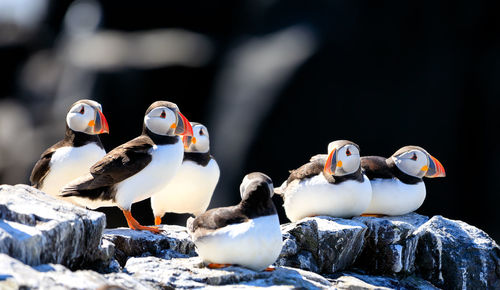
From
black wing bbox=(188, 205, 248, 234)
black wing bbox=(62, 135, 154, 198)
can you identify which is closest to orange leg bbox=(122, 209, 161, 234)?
black wing bbox=(62, 135, 154, 198)

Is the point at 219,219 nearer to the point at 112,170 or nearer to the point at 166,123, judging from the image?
the point at 112,170

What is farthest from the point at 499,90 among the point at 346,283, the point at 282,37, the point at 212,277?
the point at 212,277

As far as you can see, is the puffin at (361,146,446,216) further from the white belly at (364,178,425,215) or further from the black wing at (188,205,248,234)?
the black wing at (188,205,248,234)

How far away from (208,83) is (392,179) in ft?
26.0

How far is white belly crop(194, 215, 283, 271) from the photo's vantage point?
496 centimetres

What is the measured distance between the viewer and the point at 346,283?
5.80 m

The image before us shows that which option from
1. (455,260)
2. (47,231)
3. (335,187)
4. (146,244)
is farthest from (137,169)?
(455,260)

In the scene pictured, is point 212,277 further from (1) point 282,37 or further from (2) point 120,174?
(1) point 282,37

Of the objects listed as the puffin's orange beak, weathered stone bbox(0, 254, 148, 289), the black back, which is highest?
the puffin's orange beak

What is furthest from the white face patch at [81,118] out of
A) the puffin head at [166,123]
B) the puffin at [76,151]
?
the puffin head at [166,123]

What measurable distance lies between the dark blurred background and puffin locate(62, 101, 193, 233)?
19.3ft

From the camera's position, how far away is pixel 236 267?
16.6 ft

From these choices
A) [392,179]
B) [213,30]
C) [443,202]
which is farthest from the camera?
[213,30]

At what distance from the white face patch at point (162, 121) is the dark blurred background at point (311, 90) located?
5.89 metres
